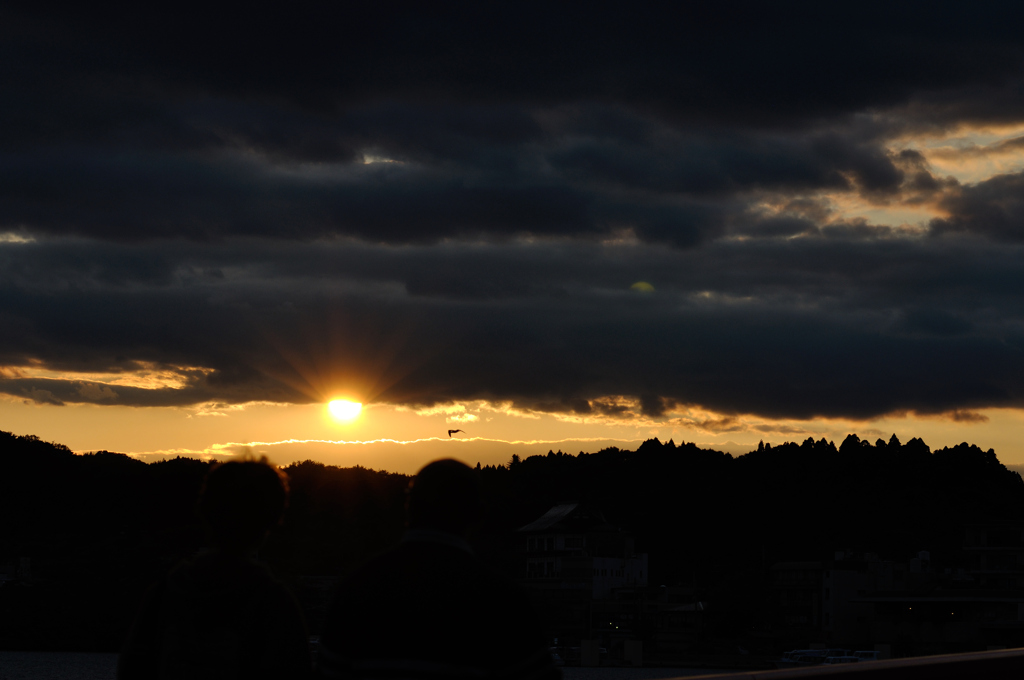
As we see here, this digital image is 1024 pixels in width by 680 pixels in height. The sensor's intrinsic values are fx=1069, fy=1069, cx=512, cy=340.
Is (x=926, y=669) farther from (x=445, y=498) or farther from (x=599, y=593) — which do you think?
(x=599, y=593)

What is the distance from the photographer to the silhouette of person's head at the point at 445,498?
12.8 ft

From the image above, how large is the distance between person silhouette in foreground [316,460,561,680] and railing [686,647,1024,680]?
1.12 m

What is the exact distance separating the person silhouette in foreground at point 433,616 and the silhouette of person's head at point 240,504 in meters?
0.48

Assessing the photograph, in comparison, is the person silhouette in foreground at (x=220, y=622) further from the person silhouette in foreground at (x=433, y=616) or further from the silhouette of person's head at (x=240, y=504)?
the person silhouette in foreground at (x=433, y=616)

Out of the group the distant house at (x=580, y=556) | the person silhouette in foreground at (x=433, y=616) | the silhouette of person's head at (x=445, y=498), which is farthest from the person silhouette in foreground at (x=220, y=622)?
the distant house at (x=580, y=556)

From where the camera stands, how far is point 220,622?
3877mm

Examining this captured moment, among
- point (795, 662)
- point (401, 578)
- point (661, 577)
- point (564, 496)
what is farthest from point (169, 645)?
point (564, 496)

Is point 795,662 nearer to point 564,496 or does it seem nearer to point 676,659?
point 676,659

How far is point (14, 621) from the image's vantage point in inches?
5699

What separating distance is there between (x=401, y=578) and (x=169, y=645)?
2.99 feet

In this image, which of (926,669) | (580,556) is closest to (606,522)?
(580,556)

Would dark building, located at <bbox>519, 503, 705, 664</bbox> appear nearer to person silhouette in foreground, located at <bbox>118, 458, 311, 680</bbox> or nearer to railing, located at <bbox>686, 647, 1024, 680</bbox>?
railing, located at <bbox>686, 647, 1024, 680</bbox>

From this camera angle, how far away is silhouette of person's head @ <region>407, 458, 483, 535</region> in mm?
3912

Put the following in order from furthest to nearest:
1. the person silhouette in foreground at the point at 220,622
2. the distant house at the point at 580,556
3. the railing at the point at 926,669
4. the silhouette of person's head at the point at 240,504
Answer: the distant house at the point at 580,556
the railing at the point at 926,669
the silhouette of person's head at the point at 240,504
the person silhouette in foreground at the point at 220,622
